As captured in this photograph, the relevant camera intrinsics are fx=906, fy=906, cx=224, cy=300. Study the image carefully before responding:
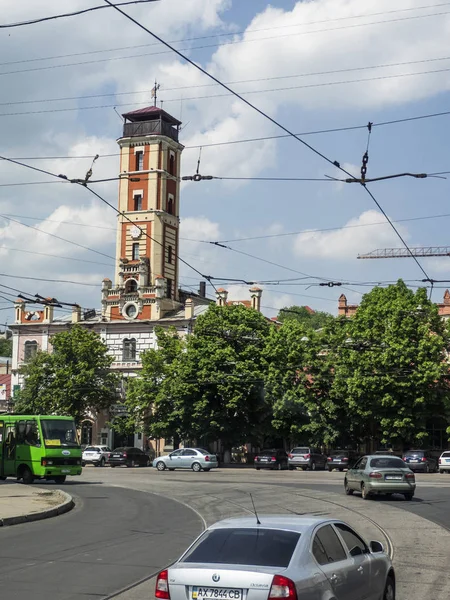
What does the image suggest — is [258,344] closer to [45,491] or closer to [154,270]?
[154,270]

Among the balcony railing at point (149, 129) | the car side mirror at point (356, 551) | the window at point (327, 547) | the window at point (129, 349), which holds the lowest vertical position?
the car side mirror at point (356, 551)

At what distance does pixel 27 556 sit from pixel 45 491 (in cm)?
1709

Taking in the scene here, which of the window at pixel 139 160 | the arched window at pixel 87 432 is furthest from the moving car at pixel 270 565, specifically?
the window at pixel 139 160

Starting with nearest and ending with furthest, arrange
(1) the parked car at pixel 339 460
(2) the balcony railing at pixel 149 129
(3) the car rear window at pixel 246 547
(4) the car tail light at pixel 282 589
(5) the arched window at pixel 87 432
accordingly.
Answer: (4) the car tail light at pixel 282 589 → (3) the car rear window at pixel 246 547 → (1) the parked car at pixel 339 460 → (5) the arched window at pixel 87 432 → (2) the balcony railing at pixel 149 129

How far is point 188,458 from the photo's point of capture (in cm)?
5700

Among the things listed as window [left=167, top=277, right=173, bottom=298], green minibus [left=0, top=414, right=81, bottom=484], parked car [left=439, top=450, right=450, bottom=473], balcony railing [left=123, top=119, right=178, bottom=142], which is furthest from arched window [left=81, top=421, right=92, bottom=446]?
green minibus [left=0, top=414, right=81, bottom=484]

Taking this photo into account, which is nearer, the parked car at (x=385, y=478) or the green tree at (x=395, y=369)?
the parked car at (x=385, y=478)

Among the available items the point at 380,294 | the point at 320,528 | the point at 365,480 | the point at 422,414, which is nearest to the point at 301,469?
the point at 422,414

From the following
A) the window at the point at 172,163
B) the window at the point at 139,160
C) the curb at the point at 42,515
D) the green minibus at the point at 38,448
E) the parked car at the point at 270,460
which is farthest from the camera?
the window at the point at 172,163

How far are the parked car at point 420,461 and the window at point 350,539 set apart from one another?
49.8 meters

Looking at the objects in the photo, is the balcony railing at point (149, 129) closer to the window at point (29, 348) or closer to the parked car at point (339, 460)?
the window at point (29, 348)

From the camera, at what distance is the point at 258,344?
69812 millimetres

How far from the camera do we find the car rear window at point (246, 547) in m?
8.02

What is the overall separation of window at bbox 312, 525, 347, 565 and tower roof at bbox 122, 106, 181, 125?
7979 cm
